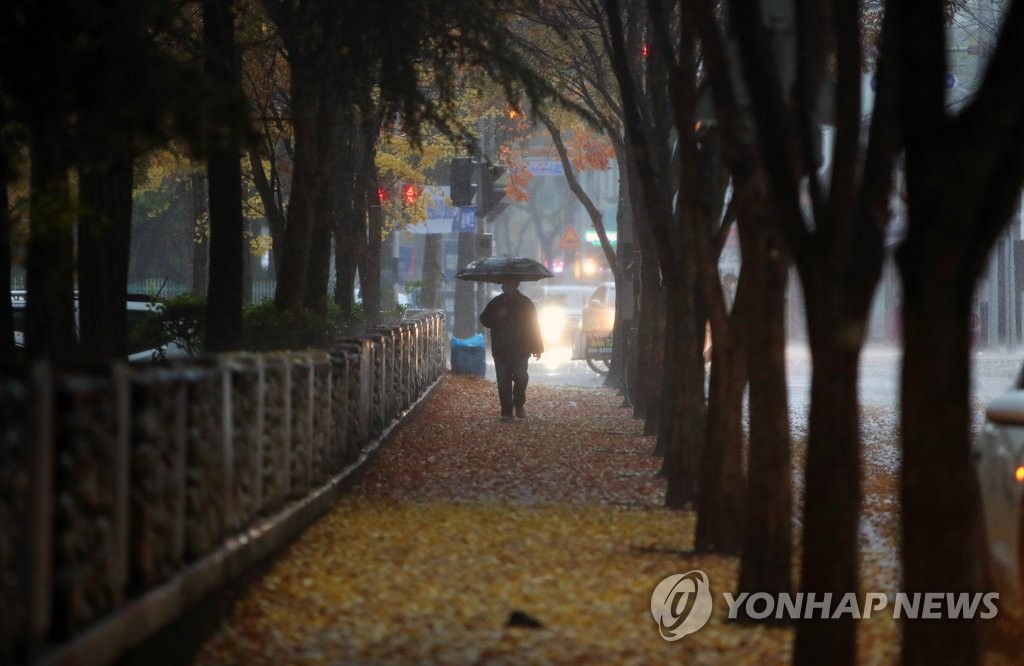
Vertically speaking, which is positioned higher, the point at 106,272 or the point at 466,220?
the point at 466,220

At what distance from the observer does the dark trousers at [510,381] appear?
75.5ft

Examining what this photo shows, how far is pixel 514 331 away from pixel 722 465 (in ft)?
39.4

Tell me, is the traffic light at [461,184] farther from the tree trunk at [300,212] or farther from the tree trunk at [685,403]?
the tree trunk at [685,403]

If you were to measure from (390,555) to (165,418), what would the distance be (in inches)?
164

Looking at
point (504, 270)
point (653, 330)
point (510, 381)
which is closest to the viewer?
point (653, 330)

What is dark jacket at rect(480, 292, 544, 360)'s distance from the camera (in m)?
22.9

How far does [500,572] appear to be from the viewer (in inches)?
408

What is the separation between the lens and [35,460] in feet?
17.4

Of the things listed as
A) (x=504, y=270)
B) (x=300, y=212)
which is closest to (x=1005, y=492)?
(x=300, y=212)

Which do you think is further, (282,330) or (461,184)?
(461,184)

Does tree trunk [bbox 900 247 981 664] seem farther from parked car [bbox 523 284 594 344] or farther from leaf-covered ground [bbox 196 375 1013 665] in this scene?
parked car [bbox 523 284 594 344]

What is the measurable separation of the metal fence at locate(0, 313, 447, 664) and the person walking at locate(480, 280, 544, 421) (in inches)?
460

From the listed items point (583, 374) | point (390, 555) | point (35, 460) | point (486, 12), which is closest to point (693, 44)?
point (486, 12)
